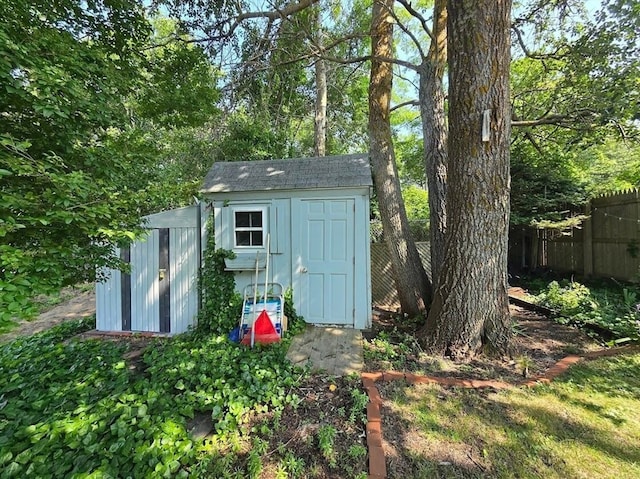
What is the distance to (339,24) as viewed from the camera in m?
8.35

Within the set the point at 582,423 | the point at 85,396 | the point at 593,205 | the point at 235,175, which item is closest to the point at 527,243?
the point at 593,205

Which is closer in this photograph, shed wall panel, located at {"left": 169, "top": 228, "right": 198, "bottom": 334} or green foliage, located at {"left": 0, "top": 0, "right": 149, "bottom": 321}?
green foliage, located at {"left": 0, "top": 0, "right": 149, "bottom": 321}

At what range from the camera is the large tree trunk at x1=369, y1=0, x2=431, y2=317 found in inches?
189

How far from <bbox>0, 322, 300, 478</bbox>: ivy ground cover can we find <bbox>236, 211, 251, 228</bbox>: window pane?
6.45ft

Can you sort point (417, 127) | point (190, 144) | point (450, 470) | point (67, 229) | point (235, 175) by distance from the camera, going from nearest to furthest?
point (450, 470) → point (67, 229) → point (235, 175) → point (190, 144) → point (417, 127)

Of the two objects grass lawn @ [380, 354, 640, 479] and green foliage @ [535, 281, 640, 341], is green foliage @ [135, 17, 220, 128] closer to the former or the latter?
grass lawn @ [380, 354, 640, 479]

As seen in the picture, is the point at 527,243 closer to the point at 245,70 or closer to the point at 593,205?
the point at 593,205

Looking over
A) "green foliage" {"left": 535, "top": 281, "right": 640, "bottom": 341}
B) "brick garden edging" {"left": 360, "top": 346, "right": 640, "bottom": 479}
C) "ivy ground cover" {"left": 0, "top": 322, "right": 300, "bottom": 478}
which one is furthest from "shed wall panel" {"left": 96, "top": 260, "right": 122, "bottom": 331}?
"green foliage" {"left": 535, "top": 281, "right": 640, "bottom": 341}

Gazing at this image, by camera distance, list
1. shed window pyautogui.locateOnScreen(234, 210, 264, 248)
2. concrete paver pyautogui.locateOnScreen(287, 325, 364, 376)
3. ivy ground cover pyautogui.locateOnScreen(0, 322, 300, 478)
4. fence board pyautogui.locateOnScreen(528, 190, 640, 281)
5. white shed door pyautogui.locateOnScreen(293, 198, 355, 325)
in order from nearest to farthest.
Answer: ivy ground cover pyautogui.locateOnScreen(0, 322, 300, 478)
concrete paver pyautogui.locateOnScreen(287, 325, 364, 376)
white shed door pyautogui.locateOnScreen(293, 198, 355, 325)
shed window pyautogui.locateOnScreen(234, 210, 264, 248)
fence board pyautogui.locateOnScreen(528, 190, 640, 281)

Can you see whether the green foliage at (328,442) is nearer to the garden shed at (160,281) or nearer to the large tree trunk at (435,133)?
the large tree trunk at (435,133)

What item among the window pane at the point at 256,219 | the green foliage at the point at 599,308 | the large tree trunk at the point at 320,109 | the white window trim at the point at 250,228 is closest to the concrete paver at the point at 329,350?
the white window trim at the point at 250,228

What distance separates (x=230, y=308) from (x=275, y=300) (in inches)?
29.4

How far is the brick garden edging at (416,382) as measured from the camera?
2098mm

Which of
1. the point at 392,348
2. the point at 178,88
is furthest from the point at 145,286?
the point at 392,348
